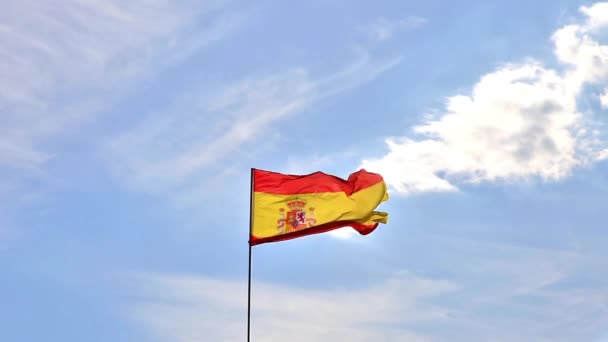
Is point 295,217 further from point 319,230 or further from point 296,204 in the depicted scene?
point 319,230

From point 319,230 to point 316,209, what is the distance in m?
1.03

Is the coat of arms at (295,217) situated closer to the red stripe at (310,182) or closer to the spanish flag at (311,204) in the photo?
the spanish flag at (311,204)

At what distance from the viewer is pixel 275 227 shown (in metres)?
42.9

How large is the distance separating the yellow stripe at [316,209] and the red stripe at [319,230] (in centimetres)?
17

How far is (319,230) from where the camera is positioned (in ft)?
145

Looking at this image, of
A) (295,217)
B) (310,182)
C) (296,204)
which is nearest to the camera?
(295,217)

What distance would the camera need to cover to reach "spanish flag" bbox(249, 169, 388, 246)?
42.9 m

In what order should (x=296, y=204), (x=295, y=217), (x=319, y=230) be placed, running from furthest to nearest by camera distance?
1. (x=319, y=230)
2. (x=296, y=204)
3. (x=295, y=217)

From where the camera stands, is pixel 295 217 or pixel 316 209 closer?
pixel 295 217

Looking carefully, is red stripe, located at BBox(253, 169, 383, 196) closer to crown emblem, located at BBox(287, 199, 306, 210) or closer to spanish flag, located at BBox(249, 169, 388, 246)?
spanish flag, located at BBox(249, 169, 388, 246)

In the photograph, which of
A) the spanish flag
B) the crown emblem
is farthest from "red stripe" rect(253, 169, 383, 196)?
the crown emblem

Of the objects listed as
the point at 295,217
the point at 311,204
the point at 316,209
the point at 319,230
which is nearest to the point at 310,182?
the point at 311,204

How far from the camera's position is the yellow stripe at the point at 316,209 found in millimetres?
42844

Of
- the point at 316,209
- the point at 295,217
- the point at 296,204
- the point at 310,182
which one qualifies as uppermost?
the point at 310,182
